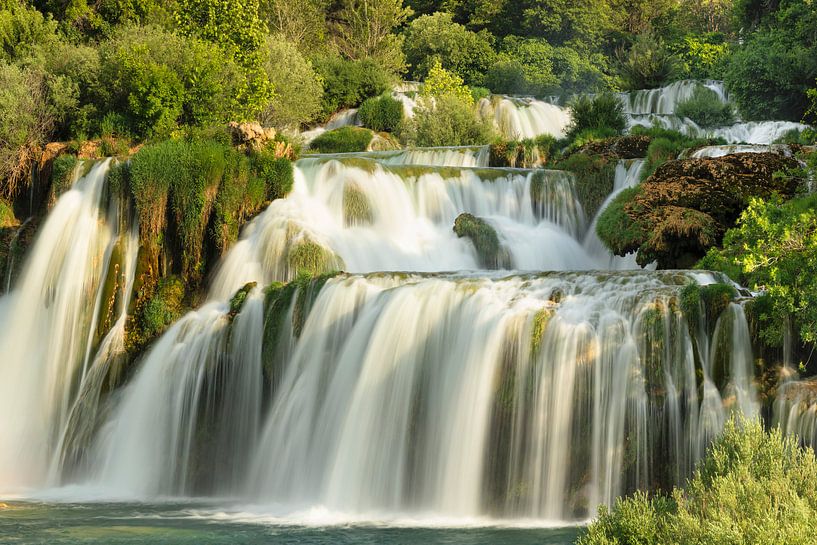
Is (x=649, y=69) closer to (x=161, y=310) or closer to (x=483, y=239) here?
(x=483, y=239)

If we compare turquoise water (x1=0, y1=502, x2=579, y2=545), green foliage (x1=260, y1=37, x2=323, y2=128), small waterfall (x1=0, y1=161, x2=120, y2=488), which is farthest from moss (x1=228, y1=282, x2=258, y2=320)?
green foliage (x1=260, y1=37, x2=323, y2=128)

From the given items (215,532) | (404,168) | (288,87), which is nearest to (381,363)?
(215,532)

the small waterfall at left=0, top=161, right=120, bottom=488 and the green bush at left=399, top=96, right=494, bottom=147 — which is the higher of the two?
the green bush at left=399, top=96, right=494, bottom=147

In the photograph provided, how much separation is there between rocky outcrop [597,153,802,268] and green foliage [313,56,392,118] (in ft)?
87.9

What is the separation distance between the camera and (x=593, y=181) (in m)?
23.7

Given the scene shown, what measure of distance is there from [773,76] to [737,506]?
3034 centimetres

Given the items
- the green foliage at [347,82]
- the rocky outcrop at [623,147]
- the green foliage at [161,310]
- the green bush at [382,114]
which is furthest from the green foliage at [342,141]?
the green foliage at [161,310]

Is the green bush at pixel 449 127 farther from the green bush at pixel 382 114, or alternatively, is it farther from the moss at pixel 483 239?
the moss at pixel 483 239

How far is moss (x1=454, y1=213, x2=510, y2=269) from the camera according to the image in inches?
853

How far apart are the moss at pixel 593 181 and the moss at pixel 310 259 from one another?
22.3 feet

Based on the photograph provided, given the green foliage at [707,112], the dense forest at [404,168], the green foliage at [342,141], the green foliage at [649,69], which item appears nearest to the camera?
the dense forest at [404,168]

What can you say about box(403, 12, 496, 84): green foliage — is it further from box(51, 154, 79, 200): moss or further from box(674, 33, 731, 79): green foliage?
box(51, 154, 79, 200): moss

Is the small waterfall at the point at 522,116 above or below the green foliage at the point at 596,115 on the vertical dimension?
above

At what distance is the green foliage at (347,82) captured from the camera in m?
44.9
